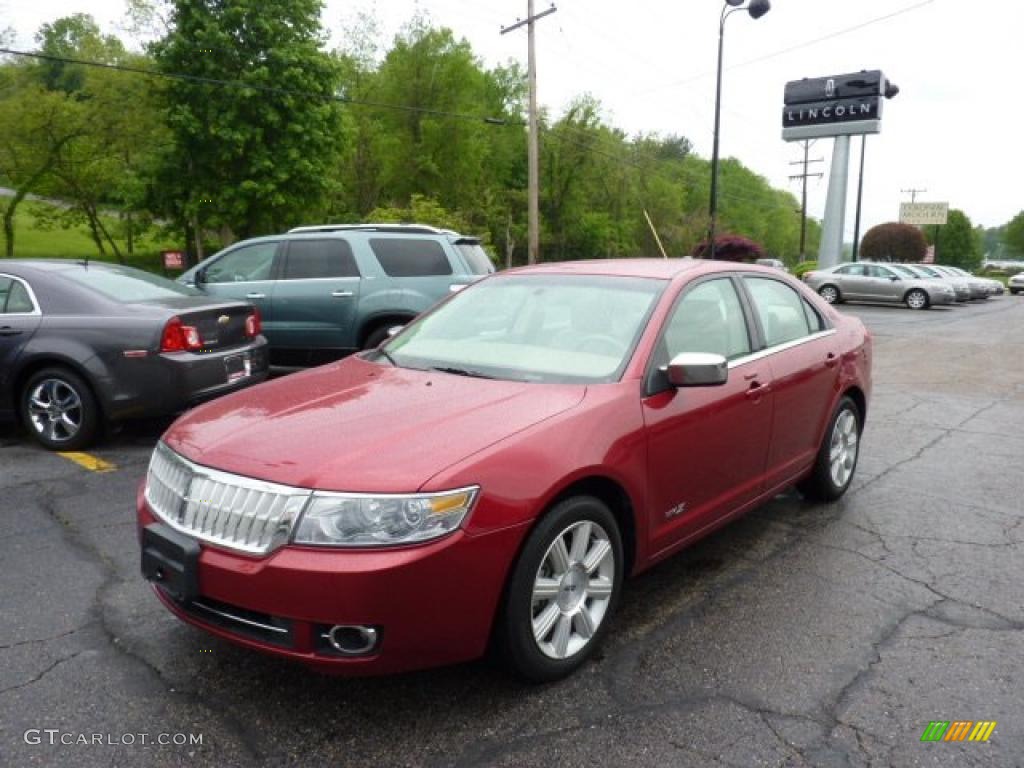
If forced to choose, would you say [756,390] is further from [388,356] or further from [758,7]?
[758,7]

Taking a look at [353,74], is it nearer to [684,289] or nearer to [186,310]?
[186,310]

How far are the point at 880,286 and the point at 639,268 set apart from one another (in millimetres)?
24925

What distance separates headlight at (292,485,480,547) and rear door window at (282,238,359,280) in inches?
260

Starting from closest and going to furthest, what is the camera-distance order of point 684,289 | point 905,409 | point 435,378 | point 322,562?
point 322,562
point 435,378
point 684,289
point 905,409

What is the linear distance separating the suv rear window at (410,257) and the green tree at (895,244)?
54.7 meters

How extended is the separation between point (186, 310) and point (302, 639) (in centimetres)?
429

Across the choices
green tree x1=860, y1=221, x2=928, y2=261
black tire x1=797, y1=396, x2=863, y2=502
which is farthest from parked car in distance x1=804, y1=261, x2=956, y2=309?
green tree x1=860, y1=221, x2=928, y2=261

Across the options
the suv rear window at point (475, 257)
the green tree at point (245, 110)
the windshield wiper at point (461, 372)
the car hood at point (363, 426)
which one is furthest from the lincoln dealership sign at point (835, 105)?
the car hood at point (363, 426)

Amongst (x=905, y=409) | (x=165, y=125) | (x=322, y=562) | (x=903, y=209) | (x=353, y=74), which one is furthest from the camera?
(x=903, y=209)

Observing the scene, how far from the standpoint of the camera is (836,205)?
3972 cm

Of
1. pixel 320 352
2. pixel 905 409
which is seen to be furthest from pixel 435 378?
pixel 905 409

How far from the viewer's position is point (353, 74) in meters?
41.8

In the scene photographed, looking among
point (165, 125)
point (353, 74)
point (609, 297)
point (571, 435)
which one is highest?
point (353, 74)

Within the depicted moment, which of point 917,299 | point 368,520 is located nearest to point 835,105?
point 917,299
